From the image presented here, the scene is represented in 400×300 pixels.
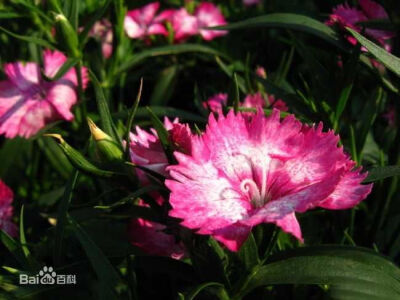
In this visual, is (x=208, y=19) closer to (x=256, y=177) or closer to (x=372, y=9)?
(x=372, y=9)

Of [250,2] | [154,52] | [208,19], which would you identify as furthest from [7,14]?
[250,2]

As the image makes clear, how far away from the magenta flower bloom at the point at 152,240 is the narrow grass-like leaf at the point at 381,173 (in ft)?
1.05

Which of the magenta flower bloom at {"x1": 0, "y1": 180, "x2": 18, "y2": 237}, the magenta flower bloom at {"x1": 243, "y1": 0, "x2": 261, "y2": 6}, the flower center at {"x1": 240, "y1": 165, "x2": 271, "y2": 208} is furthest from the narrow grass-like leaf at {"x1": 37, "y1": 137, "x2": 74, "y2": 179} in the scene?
the magenta flower bloom at {"x1": 243, "y1": 0, "x2": 261, "y2": 6}

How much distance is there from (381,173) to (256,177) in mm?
175

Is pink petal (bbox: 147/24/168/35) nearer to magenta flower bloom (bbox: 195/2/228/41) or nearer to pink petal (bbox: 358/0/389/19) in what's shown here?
magenta flower bloom (bbox: 195/2/228/41)

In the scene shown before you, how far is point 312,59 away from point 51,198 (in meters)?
0.72

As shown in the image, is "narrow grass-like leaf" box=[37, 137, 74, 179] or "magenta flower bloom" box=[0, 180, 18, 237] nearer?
"magenta flower bloom" box=[0, 180, 18, 237]

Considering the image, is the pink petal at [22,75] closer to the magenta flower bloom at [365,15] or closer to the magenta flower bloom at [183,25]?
the magenta flower bloom at [183,25]

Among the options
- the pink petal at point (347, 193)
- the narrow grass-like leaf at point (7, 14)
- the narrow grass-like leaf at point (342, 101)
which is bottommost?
the pink petal at point (347, 193)

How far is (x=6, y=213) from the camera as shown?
3.59 feet

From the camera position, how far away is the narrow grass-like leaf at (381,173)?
0.71 meters

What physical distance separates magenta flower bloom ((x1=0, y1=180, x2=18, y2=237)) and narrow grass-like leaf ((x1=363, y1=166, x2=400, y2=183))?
2.39 ft

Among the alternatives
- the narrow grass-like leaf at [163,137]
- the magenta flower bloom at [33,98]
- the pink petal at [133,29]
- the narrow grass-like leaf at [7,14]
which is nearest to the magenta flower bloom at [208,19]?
the pink petal at [133,29]

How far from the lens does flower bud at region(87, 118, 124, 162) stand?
0.70 m
